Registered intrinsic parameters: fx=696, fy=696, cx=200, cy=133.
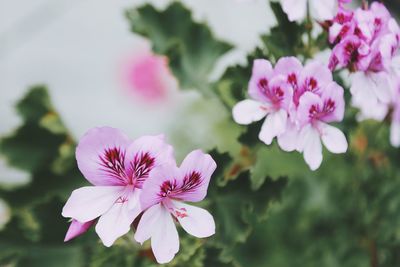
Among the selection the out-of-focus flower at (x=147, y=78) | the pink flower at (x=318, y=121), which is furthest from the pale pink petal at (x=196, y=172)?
the out-of-focus flower at (x=147, y=78)

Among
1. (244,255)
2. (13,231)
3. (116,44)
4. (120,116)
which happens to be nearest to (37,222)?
(13,231)

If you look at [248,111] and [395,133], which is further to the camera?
[395,133]

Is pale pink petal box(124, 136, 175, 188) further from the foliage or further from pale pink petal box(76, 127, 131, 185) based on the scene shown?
the foliage

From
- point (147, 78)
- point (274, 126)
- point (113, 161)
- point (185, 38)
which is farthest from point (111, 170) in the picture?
point (147, 78)

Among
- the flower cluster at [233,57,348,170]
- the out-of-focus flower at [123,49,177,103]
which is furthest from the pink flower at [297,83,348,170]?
the out-of-focus flower at [123,49,177,103]

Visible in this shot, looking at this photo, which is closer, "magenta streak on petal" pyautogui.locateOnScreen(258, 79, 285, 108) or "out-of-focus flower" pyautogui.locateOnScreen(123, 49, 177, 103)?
"magenta streak on petal" pyautogui.locateOnScreen(258, 79, 285, 108)

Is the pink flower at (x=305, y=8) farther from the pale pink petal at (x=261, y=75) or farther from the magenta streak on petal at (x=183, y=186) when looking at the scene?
the magenta streak on petal at (x=183, y=186)

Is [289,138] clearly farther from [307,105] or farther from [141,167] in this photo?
[141,167]
